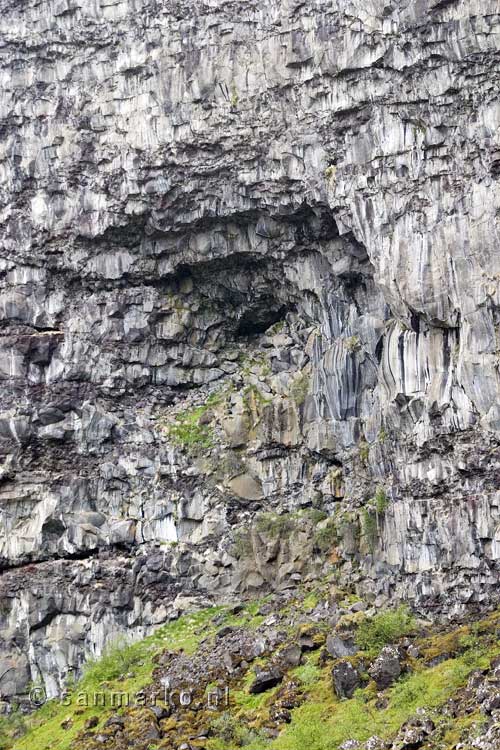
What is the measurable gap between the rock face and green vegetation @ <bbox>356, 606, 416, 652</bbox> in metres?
1.57

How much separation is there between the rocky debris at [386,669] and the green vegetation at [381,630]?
1.10 meters

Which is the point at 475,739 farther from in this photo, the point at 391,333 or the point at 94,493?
the point at 94,493

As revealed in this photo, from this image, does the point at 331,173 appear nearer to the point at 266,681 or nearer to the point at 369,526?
the point at 369,526

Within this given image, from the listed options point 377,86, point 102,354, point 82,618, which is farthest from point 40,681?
point 377,86

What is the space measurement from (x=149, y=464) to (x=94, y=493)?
265 centimetres

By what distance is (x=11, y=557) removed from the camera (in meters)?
51.2

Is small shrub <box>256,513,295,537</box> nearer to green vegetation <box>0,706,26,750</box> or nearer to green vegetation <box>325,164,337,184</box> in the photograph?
green vegetation <box>0,706,26,750</box>

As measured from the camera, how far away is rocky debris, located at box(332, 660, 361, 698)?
37.9 metres

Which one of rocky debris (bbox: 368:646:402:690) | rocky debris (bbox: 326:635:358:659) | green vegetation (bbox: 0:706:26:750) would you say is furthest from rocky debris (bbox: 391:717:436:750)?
green vegetation (bbox: 0:706:26:750)

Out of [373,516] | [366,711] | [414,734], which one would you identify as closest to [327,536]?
[373,516]

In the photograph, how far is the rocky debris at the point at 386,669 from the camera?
37.4m

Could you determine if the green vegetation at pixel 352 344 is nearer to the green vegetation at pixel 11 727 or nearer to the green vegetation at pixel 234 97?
the green vegetation at pixel 234 97

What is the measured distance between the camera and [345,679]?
38062 mm

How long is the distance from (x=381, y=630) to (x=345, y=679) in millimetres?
2466
